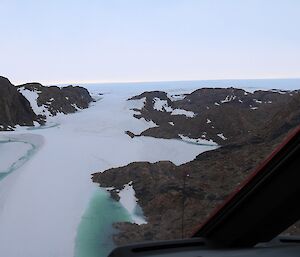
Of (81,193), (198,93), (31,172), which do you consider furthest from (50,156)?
(198,93)

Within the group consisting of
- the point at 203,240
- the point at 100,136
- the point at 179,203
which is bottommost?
the point at 100,136

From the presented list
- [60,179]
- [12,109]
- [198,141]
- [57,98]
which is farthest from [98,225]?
[57,98]

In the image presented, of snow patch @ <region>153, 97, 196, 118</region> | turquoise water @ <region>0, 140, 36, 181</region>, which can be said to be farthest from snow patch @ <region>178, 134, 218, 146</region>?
snow patch @ <region>153, 97, 196, 118</region>

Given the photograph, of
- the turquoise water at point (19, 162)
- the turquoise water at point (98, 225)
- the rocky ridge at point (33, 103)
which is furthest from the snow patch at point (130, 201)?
the rocky ridge at point (33, 103)

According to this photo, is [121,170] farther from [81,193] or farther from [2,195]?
[2,195]

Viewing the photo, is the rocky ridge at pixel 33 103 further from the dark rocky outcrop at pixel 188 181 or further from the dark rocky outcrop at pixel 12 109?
the dark rocky outcrop at pixel 188 181

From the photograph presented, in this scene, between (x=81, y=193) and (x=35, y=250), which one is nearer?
(x=35, y=250)
